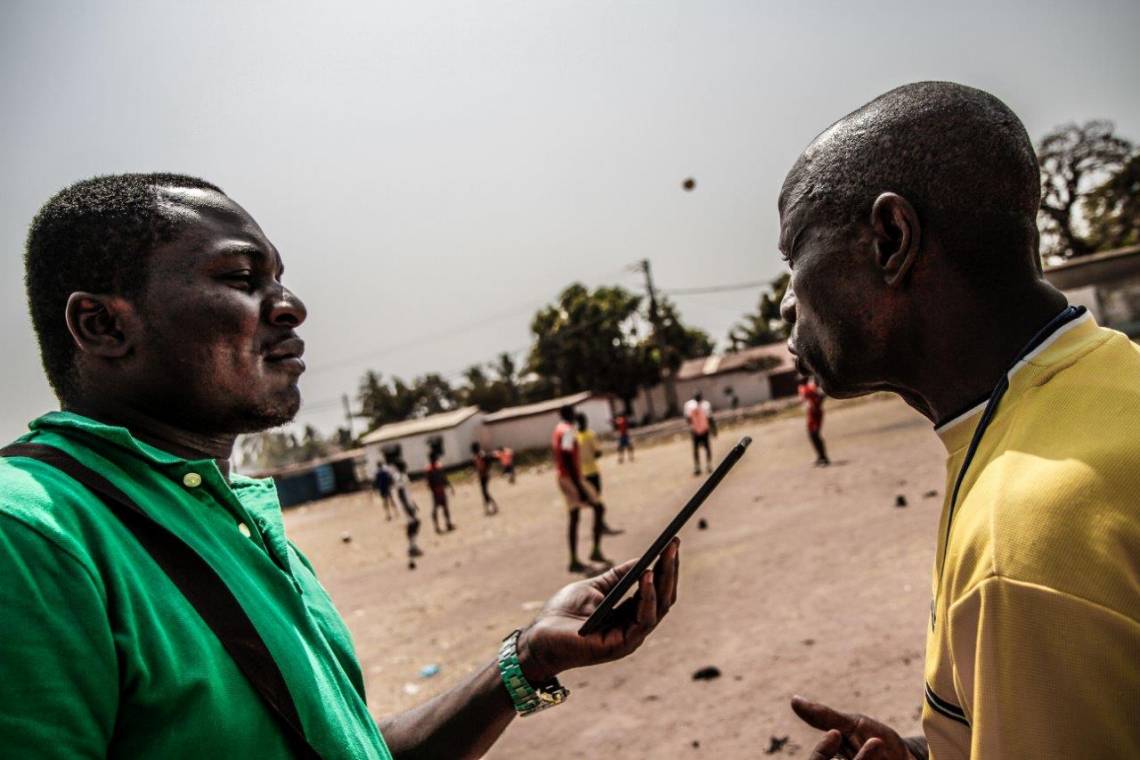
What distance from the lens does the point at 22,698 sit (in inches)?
41.1

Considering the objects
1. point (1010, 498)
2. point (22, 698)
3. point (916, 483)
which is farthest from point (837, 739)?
point (916, 483)

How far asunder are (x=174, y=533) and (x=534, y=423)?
42645mm

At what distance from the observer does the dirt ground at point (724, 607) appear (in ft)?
14.8

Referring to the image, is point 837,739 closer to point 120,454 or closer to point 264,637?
point 264,637

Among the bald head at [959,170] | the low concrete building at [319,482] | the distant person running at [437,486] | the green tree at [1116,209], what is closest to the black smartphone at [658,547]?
the bald head at [959,170]

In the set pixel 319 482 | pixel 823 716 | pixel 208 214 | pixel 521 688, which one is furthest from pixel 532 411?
pixel 208 214

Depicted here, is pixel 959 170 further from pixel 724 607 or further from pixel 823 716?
pixel 724 607

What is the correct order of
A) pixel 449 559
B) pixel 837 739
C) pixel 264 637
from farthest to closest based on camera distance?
1. pixel 449 559
2. pixel 837 739
3. pixel 264 637

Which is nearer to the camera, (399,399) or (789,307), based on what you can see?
(789,307)

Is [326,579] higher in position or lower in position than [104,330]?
lower

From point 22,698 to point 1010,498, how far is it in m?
1.49

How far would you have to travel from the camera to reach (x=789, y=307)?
1.81 metres

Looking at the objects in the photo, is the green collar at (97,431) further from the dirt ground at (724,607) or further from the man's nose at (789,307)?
the dirt ground at (724,607)

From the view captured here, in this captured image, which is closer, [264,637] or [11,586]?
[11,586]
